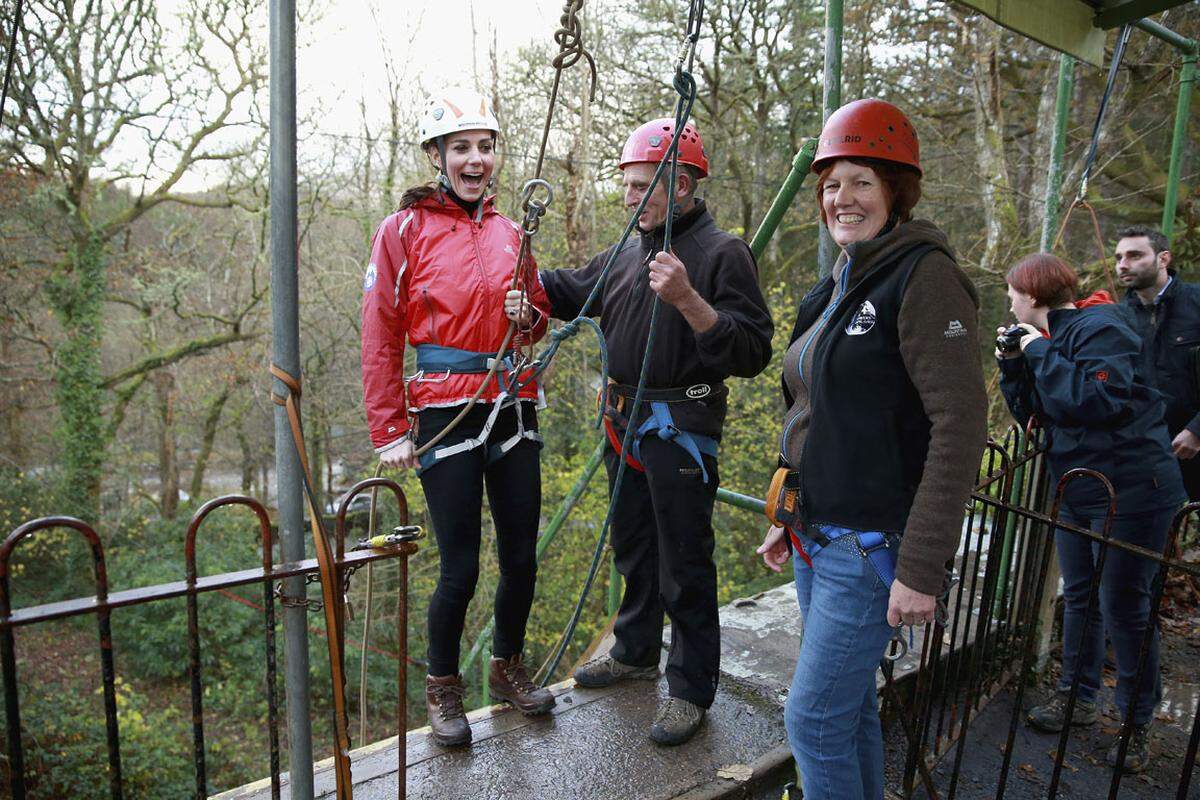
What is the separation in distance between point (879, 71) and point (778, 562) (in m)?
10.2

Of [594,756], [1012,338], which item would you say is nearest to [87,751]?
[594,756]

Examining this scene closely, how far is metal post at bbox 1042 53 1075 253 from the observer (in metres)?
3.93

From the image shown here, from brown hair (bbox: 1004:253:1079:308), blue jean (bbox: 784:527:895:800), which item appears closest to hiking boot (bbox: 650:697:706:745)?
blue jean (bbox: 784:527:895:800)

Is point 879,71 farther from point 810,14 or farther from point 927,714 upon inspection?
point 927,714

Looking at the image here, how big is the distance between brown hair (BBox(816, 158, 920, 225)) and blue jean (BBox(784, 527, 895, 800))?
2.56 ft

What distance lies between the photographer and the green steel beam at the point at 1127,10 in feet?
10.2

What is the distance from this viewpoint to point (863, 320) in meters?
1.66

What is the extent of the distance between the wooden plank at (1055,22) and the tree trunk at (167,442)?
691 inches

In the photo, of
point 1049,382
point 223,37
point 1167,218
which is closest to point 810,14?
point 1167,218


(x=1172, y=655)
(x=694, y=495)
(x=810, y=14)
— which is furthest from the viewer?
(x=810, y=14)

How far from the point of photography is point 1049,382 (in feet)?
9.33

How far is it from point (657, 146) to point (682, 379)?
0.78 m

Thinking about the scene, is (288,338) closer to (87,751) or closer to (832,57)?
(832,57)

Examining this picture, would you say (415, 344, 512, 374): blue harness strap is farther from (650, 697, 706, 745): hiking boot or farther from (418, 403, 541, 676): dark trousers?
(650, 697, 706, 745): hiking boot
